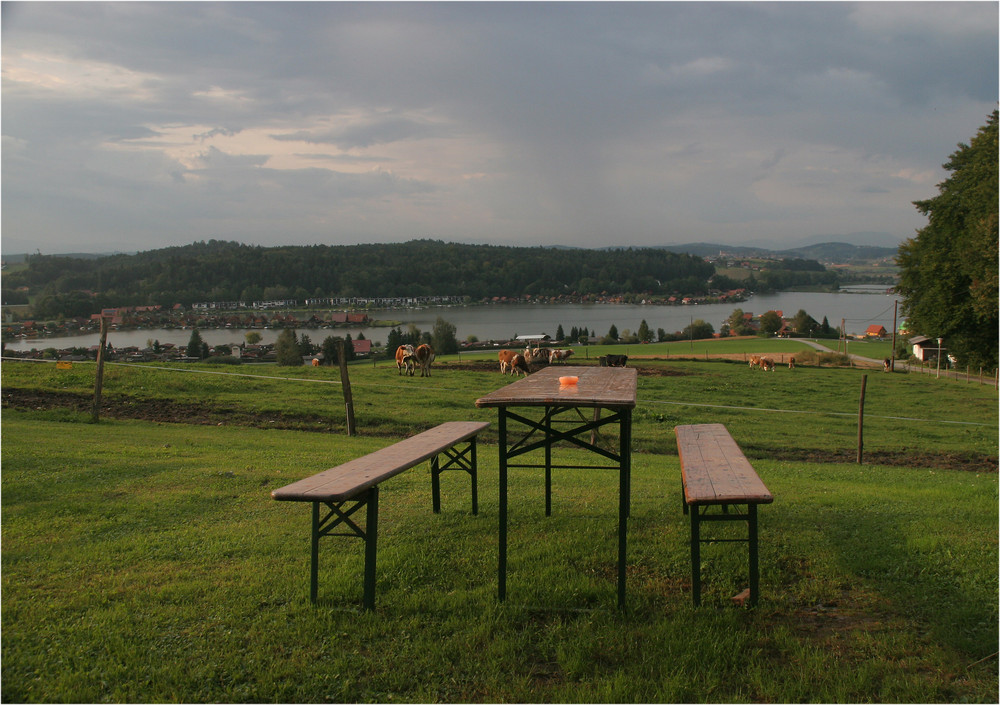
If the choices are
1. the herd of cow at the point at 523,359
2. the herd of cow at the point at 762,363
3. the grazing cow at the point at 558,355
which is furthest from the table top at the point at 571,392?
the herd of cow at the point at 762,363

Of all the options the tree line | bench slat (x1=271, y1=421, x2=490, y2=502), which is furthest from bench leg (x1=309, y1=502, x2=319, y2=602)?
the tree line

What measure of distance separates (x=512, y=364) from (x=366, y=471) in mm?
18442

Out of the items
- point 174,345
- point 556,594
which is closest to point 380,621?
point 556,594

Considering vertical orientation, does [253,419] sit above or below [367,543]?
below

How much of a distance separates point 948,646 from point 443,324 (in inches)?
1547

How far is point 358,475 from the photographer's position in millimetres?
4133

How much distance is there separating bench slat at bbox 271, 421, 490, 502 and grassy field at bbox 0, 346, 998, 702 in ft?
2.33

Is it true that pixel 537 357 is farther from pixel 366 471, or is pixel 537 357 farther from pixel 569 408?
pixel 366 471

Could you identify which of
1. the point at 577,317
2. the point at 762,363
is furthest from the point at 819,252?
the point at 762,363

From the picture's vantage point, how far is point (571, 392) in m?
4.52

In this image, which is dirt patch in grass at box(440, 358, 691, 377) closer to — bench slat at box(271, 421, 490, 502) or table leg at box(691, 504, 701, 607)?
bench slat at box(271, 421, 490, 502)

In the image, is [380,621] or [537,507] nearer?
[380,621]

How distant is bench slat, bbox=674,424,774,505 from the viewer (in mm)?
3705

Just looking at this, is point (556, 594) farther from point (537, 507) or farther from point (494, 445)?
point (494, 445)
